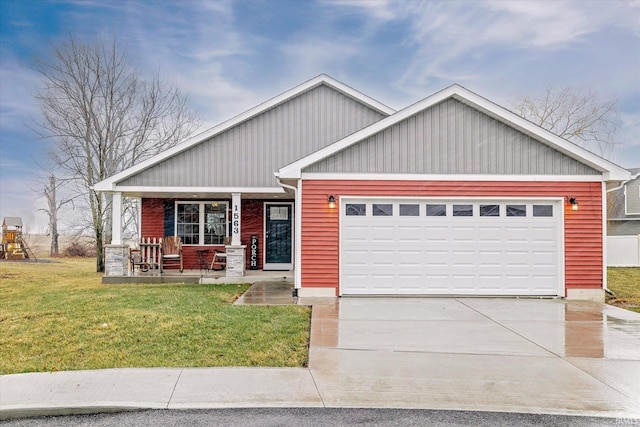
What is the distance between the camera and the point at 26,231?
1091 inches

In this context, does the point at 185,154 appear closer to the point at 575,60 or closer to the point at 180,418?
the point at 180,418

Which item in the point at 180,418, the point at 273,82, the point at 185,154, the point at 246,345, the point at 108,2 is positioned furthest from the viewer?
the point at 273,82

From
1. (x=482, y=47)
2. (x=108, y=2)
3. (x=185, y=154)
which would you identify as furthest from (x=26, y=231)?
(x=482, y=47)

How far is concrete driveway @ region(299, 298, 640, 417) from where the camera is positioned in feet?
15.0

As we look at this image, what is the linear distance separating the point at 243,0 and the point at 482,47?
346 inches

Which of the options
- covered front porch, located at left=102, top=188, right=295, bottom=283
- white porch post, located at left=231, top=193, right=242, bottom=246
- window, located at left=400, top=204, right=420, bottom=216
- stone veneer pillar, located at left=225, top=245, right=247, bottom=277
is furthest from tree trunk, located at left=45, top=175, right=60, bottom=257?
window, located at left=400, top=204, right=420, bottom=216

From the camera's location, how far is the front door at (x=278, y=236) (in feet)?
52.7

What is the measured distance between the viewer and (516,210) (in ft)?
37.3

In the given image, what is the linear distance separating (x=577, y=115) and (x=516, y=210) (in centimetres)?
1584

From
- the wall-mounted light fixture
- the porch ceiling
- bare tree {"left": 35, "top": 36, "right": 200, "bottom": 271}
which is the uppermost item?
bare tree {"left": 35, "top": 36, "right": 200, "bottom": 271}

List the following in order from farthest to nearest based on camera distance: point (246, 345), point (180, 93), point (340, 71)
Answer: point (180, 93)
point (340, 71)
point (246, 345)

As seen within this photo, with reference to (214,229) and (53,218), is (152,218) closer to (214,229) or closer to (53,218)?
(214,229)

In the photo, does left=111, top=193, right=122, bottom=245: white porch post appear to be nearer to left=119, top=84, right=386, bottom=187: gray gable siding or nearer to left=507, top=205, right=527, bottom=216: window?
left=119, top=84, right=386, bottom=187: gray gable siding

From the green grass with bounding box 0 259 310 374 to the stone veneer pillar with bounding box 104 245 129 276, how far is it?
1.73m
